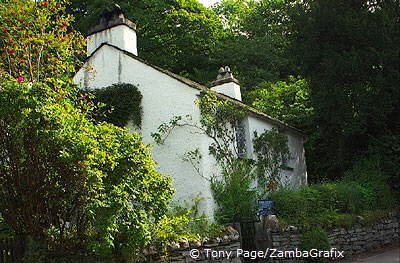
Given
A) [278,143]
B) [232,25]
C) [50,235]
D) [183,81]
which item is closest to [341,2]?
[278,143]

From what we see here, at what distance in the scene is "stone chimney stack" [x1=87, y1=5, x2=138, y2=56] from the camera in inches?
651

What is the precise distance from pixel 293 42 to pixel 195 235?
13302mm

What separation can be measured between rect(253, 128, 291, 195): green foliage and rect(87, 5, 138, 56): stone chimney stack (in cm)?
620

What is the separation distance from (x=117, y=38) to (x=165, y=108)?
3.75m

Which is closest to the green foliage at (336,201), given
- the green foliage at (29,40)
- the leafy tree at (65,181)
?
the leafy tree at (65,181)

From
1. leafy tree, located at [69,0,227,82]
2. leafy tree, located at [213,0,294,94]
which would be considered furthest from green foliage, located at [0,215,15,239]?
leafy tree, located at [69,0,227,82]

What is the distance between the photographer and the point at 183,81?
14.7m

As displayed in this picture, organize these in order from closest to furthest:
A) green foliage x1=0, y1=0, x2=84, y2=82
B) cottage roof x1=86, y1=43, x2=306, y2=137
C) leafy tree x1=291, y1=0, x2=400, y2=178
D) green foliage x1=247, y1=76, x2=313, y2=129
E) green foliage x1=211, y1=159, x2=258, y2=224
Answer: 1. green foliage x1=0, y1=0, x2=84, y2=82
2. green foliage x1=211, y1=159, x2=258, y2=224
3. cottage roof x1=86, y1=43, x2=306, y2=137
4. leafy tree x1=291, y1=0, x2=400, y2=178
5. green foliage x1=247, y1=76, x2=313, y2=129

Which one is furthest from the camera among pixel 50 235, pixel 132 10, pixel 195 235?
pixel 132 10

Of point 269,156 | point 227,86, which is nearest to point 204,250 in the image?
point 269,156

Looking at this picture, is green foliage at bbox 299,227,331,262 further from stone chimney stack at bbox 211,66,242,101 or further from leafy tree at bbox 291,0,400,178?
stone chimney stack at bbox 211,66,242,101

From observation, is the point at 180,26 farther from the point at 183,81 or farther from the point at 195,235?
the point at 195,235

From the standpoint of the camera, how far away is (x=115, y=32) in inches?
655

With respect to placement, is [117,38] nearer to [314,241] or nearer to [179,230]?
[179,230]
